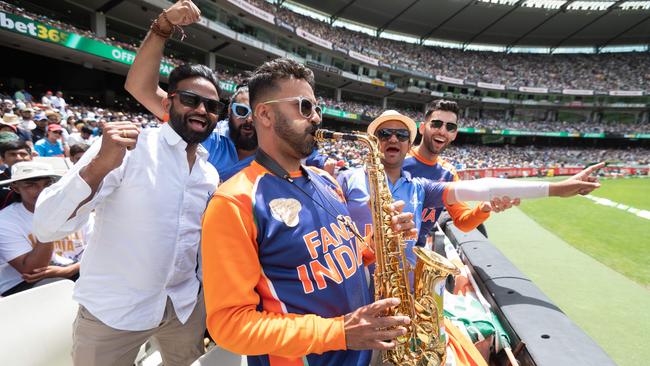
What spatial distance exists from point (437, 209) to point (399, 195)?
4.03ft

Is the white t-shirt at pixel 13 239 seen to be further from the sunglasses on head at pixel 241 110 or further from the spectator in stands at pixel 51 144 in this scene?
the spectator in stands at pixel 51 144

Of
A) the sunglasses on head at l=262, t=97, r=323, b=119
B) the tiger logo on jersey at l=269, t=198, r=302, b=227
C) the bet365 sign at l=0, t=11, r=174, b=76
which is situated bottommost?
the tiger logo on jersey at l=269, t=198, r=302, b=227

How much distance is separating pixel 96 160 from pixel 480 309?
3.26 meters

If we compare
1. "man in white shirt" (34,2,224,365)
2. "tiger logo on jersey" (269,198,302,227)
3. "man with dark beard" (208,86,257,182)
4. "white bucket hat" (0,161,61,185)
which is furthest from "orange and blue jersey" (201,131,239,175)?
"tiger logo on jersey" (269,198,302,227)

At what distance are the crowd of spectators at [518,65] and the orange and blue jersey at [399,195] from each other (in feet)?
146

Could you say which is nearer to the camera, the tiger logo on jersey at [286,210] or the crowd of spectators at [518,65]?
the tiger logo on jersey at [286,210]

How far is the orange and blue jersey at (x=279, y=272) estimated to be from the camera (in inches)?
50.1

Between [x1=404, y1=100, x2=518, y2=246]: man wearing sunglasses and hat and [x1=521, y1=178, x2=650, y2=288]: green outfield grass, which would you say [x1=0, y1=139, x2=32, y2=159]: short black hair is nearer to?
[x1=404, y1=100, x2=518, y2=246]: man wearing sunglasses and hat

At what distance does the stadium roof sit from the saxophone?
44526mm

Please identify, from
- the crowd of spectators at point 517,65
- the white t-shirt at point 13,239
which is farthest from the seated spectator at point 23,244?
the crowd of spectators at point 517,65

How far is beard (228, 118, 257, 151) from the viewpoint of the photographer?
114 inches

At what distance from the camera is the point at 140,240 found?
6.13 feet

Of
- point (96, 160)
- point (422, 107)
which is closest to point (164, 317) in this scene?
point (96, 160)

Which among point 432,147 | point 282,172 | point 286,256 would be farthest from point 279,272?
point 432,147
